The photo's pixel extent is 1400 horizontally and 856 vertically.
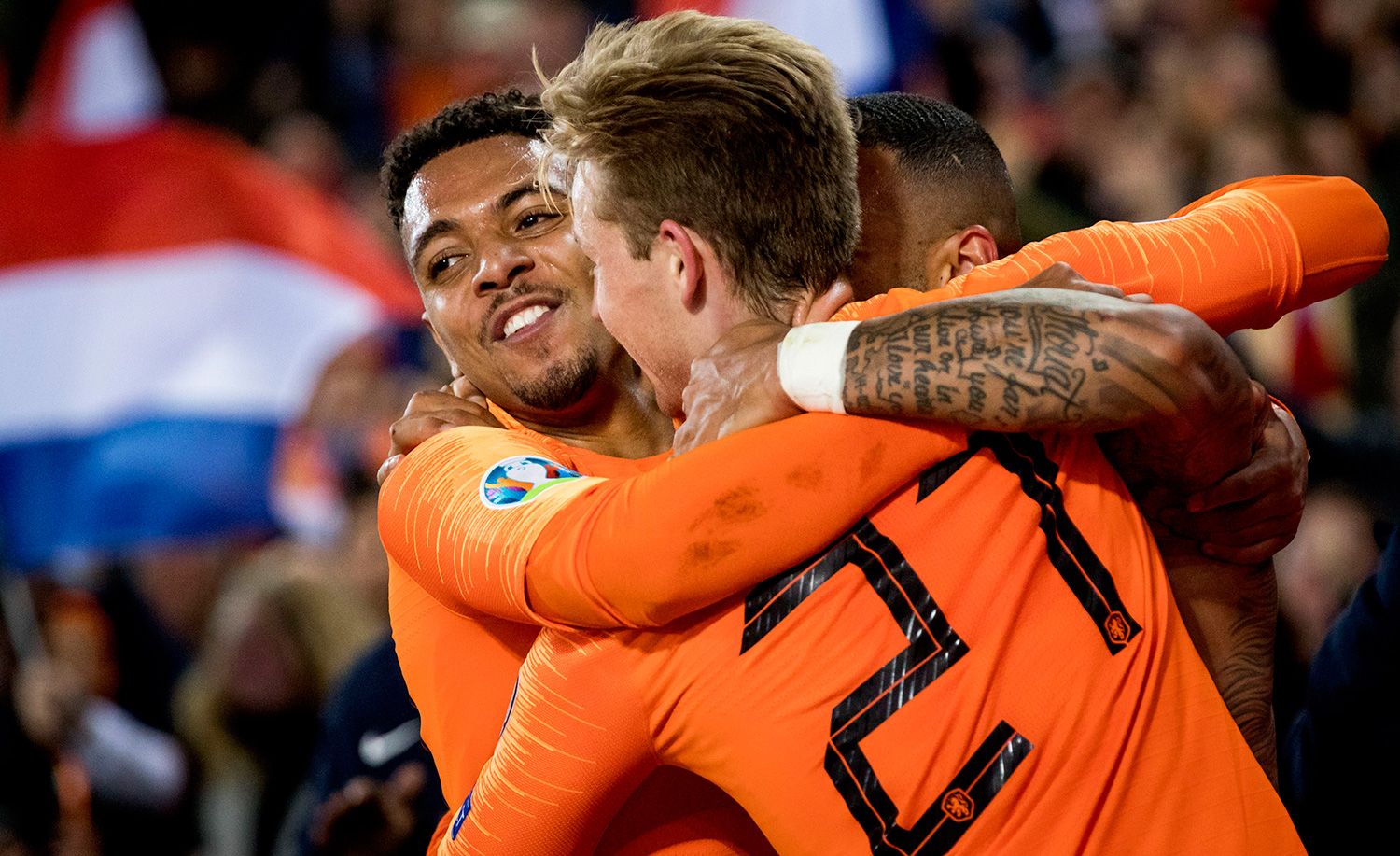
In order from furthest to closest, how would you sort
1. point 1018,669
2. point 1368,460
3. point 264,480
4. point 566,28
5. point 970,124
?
1. point 566,28
2. point 264,480
3. point 1368,460
4. point 970,124
5. point 1018,669

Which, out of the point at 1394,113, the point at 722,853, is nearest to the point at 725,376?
the point at 722,853

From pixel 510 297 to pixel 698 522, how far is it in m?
1.25

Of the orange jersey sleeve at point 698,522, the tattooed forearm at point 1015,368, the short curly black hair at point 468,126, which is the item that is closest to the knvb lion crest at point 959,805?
the orange jersey sleeve at point 698,522

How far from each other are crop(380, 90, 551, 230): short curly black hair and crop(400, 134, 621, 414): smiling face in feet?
0.14

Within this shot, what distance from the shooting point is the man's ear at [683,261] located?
2162mm

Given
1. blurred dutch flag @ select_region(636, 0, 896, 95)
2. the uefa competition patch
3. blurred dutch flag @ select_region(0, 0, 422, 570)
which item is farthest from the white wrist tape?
blurred dutch flag @ select_region(0, 0, 422, 570)

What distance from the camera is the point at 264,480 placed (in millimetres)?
6859

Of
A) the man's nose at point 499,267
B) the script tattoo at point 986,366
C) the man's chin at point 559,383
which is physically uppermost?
the script tattoo at point 986,366

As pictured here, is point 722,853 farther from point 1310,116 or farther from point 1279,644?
point 1310,116

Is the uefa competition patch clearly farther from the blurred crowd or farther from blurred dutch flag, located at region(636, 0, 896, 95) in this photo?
Answer: blurred dutch flag, located at region(636, 0, 896, 95)

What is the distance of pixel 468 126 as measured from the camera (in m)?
3.16

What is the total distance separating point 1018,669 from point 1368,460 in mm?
3851

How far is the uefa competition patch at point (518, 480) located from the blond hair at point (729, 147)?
0.34 metres

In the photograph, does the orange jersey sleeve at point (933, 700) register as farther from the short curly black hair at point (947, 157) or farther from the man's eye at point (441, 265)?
the man's eye at point (441, 265)
